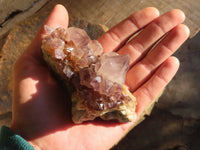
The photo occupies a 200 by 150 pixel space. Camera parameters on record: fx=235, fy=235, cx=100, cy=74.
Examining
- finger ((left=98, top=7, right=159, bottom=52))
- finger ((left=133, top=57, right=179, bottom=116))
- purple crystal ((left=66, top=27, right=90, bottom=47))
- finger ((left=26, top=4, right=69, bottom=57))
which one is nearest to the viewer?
purple crystal ((left=66, top=27, right=90, bottom=47))

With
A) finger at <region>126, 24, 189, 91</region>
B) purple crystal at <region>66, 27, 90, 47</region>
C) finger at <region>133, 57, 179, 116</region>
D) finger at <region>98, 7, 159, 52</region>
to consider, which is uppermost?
purple crystal at <region>66, 27, 90, 47</region>

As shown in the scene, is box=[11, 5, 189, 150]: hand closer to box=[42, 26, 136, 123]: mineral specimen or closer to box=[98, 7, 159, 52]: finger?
box=[98, 7, 159, 52]: finger

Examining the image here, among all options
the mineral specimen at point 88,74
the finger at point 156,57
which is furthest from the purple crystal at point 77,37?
the finger at point 156,57

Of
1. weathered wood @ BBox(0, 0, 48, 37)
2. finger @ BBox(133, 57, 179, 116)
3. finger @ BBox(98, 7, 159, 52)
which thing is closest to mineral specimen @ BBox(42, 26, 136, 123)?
finger @ BBox(133, 57, 179, 116)

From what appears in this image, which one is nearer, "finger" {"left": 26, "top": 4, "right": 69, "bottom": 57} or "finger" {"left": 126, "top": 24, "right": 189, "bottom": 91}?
"finger" {"left": 26, "top": 4, "right": 69, "bottom": 57}

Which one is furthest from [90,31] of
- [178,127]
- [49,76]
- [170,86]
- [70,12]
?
[178,127]

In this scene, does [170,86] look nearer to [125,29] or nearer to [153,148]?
[153,148]

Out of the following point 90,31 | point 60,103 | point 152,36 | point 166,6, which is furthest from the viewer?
point 166,6
